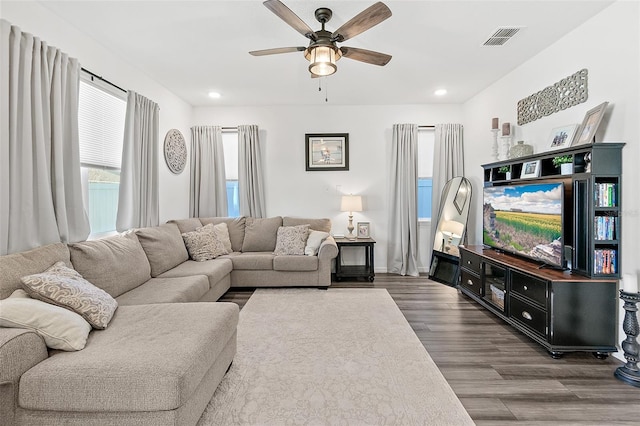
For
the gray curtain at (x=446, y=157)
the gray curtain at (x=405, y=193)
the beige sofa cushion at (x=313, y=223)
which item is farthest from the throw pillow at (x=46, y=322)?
the gray curtain at (x=446, y=157)

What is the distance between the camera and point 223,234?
4684 mm

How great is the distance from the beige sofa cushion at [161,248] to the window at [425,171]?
372 centimetres

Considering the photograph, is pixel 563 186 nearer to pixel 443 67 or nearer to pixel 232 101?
pixel 443 67

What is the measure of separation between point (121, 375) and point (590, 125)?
3.61 m

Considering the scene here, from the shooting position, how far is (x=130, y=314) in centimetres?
209

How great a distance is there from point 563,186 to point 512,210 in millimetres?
741

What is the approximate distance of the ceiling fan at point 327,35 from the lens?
82.0 inches

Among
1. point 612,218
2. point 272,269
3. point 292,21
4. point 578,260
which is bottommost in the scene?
point 272,269

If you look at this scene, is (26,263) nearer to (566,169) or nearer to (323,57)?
(323,57)

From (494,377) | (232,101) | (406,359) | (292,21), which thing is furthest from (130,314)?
(232,101)

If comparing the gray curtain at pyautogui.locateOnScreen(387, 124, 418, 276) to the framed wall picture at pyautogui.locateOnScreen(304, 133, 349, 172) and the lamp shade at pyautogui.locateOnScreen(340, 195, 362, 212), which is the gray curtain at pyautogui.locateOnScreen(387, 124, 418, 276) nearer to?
the lamp shade at pyautogui.locateOnScreen(340, 195, 362, 212)

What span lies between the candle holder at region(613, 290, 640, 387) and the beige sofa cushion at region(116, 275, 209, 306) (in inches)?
131

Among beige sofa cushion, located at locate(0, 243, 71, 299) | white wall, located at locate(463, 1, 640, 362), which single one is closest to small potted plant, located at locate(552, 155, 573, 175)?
white wall, located at locate(463, 1, 640, 362)

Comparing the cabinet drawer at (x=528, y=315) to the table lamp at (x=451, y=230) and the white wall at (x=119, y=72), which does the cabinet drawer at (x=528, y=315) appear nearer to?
the table lamp at (x=451, y=230)
